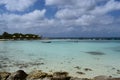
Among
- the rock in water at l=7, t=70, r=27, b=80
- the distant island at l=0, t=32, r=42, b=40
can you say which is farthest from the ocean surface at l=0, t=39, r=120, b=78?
the distant island at l=0, t=32, r=42, b=40

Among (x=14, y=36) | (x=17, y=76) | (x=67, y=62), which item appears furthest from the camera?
(x=14, y=36)

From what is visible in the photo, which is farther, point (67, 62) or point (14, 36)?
point (14, 36)

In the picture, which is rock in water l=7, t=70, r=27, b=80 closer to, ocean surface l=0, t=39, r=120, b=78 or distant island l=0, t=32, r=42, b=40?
ocean surface l=0, t=39, r=120, b=78

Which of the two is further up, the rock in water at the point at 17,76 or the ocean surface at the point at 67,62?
the rock in water at the point at 17,76

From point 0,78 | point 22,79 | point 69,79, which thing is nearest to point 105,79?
point 69,79

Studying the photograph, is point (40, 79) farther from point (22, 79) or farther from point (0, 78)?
point (0, 78)

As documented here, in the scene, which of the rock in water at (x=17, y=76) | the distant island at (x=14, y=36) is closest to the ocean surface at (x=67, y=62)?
the rock in water at (x=17, y=76)

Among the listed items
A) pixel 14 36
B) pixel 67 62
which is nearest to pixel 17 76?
pixel 67 62

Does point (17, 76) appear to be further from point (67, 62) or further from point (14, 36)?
point (14, 36)

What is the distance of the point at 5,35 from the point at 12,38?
132 inches

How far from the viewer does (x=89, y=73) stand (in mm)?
11984

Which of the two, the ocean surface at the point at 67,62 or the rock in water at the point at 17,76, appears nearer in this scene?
the rock in water at the point at 17,76

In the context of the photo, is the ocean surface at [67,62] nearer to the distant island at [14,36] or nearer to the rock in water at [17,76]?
the rock in water at [17,76]

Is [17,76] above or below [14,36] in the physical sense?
below
